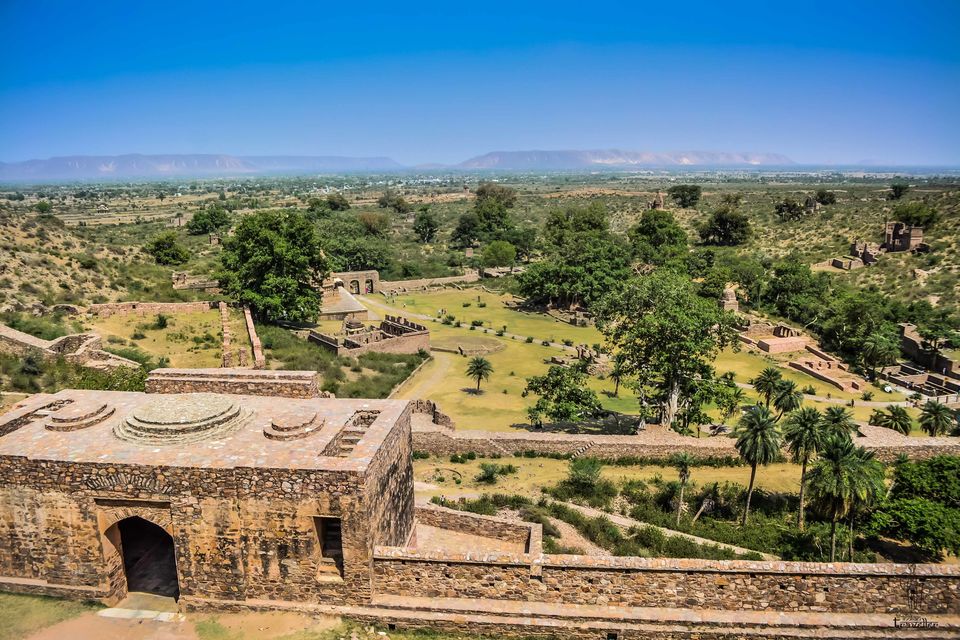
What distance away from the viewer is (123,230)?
9631cm

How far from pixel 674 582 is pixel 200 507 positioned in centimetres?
883

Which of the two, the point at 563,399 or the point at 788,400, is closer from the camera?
the point at 788,400

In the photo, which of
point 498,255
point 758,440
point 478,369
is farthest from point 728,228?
point 758,440

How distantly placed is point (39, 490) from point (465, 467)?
13770mm

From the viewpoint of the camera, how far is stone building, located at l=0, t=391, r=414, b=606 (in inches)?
432

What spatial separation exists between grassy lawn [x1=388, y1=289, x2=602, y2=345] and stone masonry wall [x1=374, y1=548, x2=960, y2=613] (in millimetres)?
35635

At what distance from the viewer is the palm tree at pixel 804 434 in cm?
1886

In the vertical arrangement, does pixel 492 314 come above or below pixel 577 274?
below

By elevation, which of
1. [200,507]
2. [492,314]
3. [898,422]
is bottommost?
[492,314]

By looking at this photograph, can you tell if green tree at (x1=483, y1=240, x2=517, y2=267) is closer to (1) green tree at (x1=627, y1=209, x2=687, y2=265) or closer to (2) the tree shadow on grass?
(1) green tree at (x1=627, y1=209, x2=687, y2=265)

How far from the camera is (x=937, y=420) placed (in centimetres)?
2469

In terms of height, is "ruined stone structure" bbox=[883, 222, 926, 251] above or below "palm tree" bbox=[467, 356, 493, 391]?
above

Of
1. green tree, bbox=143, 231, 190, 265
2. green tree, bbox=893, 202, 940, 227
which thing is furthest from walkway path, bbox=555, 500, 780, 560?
green tree, bbox=893, 202, 940, 227

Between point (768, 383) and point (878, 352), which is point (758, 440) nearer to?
point (768, 383)
